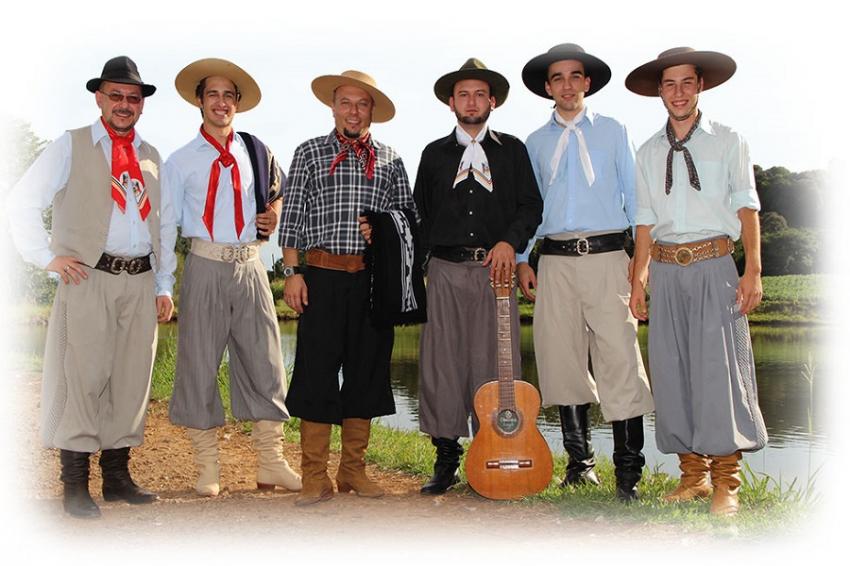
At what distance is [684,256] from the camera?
465 centimetres

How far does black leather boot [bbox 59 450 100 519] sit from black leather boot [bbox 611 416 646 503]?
325 cm

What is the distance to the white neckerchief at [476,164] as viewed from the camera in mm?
5125

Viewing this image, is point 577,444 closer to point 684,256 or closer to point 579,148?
point 684,256

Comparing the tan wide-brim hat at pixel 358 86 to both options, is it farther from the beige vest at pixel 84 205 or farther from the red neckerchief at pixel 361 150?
the beige vest at pixel 84 205

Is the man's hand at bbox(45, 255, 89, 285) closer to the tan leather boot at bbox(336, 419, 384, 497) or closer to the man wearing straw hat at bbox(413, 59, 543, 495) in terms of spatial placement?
the tan leather boot at bbox(336, 419, 384, 497)

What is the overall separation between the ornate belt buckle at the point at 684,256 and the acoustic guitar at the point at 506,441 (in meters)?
1.13

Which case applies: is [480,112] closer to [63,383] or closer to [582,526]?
[582,526]

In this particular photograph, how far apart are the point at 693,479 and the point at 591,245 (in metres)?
1.62

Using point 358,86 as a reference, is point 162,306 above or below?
below

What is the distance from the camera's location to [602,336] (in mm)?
4984

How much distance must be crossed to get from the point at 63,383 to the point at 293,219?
174 cm

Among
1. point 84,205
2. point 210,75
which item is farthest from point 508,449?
point 210,75

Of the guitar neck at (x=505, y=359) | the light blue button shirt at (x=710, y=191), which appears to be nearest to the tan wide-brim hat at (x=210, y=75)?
the guitar neck at (x=505, y=359)

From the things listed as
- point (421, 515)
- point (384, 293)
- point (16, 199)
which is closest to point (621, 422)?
point (421, 515)
